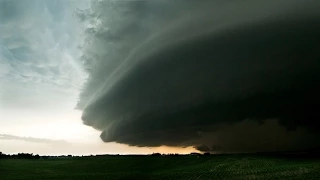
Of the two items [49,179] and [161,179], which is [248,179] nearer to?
[161,179]

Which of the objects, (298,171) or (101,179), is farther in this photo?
(101,179)

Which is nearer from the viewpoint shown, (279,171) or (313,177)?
(313,177)

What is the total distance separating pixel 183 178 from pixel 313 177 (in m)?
28.5

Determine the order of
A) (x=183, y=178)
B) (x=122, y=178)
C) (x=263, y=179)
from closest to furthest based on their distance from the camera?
(x=263, y=179), (x=183, y=178), (x=122, y=178)

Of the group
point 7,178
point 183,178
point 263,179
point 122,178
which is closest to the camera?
point 263,179

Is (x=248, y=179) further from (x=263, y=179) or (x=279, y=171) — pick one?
(x=279, y=171)

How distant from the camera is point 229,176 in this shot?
254ft

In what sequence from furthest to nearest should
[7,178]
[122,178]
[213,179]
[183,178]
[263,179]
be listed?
[7,178] → [122,178] → [183,178] → [213,179] → [263,179]

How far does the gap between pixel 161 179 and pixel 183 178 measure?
532 centimetres

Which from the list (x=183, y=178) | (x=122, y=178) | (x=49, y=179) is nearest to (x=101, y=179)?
(x=122, y=178)

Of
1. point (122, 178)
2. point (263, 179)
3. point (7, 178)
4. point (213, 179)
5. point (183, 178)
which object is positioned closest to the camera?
point (263, 179)

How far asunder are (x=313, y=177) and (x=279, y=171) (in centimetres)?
1253

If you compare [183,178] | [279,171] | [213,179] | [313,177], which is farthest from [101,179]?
[313,177]

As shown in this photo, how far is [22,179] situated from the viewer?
9231cm
